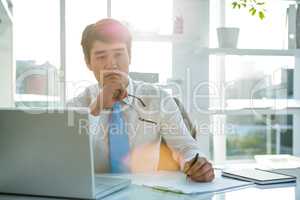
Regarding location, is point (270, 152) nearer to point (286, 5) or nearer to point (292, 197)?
point (286, 5)

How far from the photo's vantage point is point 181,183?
4.11ft

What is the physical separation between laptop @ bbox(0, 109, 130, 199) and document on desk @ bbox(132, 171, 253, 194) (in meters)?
0.21

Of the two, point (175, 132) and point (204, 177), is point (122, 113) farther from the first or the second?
point (204, 177)

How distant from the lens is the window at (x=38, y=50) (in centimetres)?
272

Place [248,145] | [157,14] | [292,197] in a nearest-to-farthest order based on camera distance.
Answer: [292,197]
[157,14]
[248,145]

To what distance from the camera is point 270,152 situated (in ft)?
10.3

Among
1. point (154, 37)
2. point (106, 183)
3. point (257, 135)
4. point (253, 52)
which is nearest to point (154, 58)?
point (154, 37)

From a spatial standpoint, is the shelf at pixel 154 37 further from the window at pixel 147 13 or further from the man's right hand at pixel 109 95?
the man's right hand at pixel 109 95


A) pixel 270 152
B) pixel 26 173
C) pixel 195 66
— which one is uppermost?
pixel 195 66

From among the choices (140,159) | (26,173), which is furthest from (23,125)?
(140,159)

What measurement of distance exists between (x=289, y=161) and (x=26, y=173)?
1.98 m

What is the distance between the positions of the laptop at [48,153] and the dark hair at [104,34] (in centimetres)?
87

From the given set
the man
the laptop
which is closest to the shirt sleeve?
the man

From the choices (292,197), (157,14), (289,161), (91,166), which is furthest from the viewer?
(157,14)
